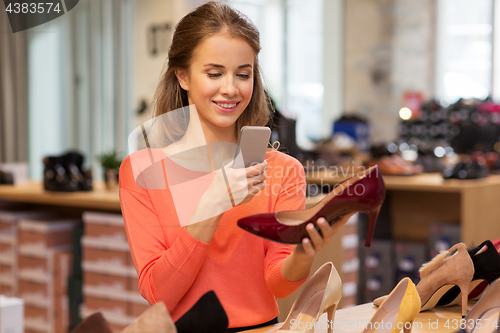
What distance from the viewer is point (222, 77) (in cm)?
86

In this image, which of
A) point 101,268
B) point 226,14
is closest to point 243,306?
point 226,14

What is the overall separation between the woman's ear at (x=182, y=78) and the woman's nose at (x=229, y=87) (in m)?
0.12

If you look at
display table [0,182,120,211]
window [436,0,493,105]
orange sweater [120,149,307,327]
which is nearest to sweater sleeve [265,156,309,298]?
orange sweater [120,149,307,327]

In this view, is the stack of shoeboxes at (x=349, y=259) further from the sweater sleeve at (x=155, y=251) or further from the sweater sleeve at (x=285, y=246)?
the sweater sleeve at (x=155, y=251)

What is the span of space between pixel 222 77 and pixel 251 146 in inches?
5.7

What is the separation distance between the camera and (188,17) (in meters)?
0.97

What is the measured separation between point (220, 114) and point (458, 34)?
614cm

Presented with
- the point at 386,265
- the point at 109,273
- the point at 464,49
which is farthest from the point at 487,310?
the point at 464,49

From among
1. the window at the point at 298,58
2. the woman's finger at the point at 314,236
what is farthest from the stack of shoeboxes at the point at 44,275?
the window at the point at 298,58

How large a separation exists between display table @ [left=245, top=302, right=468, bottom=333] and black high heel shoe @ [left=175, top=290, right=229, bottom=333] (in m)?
0.25

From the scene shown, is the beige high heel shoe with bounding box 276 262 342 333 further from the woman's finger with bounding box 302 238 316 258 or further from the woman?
the woman's finger with bounding box 302 238 316 258

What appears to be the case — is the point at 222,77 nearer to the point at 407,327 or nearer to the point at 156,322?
the point at 156,322

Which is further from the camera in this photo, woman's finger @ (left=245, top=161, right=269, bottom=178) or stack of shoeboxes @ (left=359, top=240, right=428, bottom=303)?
stack of shoeboxes @ (left=359, top=240, right=428, bottom=303)

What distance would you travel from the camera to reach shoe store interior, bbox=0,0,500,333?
0.87 metres
